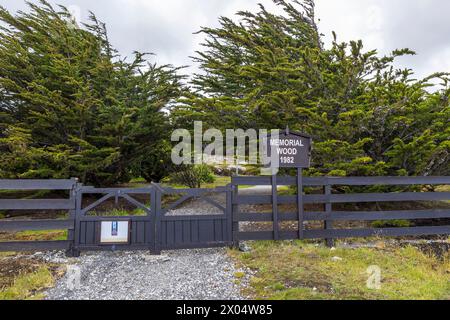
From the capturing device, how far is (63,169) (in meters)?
7.57

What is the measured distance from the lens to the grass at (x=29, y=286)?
3367 mm

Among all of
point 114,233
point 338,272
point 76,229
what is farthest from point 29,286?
point 338,272

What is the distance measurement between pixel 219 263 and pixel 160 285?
1.12 metres

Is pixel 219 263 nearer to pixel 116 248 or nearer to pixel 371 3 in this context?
pixel 116 248

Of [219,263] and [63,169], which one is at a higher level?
[63,169]

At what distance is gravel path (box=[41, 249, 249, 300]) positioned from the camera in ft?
11.1

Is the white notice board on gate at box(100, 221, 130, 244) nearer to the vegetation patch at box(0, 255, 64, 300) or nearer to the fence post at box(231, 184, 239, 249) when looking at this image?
the vegetation patch at box(0, 255, 64, 300)

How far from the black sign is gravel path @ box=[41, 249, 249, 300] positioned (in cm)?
210

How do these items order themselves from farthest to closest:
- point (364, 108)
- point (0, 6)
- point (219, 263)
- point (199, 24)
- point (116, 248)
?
point (199, 24)
point (0, 6)
point (364, 108)
point (116, 248)
point (219, 263)

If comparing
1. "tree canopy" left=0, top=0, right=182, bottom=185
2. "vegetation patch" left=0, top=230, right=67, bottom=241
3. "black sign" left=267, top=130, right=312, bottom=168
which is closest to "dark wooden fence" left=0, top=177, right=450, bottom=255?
"black sign" left=267, top=130, right=312, bottom=168

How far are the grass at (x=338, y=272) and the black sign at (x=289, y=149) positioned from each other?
1623 mm

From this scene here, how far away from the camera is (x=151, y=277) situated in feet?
12.8

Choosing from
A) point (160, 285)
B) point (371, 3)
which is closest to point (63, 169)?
point (160, 285)

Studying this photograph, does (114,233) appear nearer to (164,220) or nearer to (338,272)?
(164,220)
